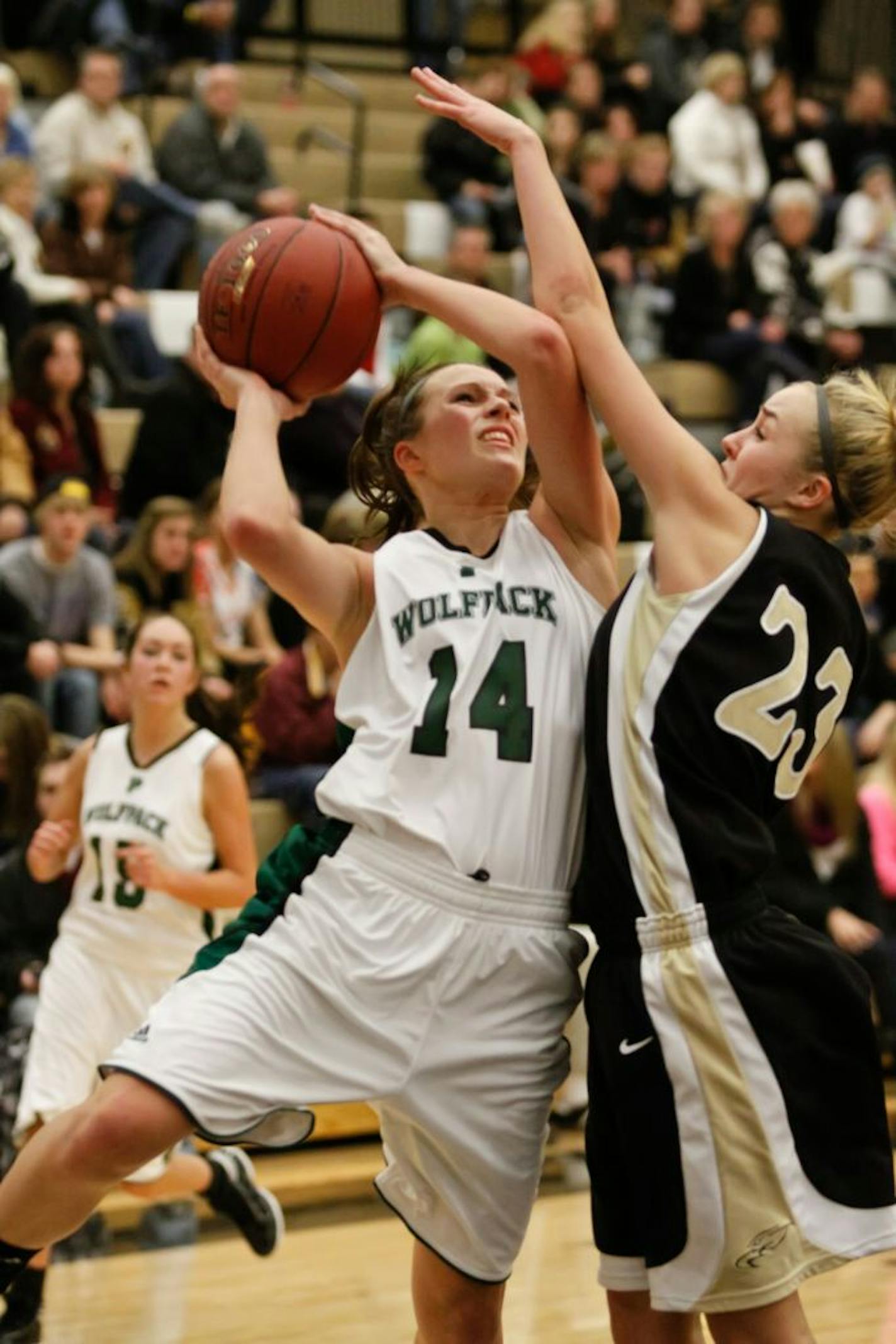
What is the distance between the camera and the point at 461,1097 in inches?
124

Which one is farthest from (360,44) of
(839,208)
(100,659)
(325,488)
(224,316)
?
(224,316)

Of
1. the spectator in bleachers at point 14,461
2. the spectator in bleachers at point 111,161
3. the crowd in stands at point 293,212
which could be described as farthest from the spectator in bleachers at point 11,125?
the spectator in bleachers at point 14,461

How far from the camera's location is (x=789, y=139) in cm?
1244

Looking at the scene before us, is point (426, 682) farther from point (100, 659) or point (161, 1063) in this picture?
point (100, 659)

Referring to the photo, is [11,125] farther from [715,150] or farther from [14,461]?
[715,150]

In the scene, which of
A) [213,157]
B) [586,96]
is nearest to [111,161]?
[213,157]

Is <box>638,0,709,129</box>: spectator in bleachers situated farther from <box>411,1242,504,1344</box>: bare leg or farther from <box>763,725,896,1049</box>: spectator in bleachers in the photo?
<box>411,1242,504,1344</box>: bare leg

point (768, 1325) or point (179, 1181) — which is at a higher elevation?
point (768, 1325)

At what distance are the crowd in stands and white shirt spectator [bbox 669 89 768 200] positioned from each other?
0.02 meters

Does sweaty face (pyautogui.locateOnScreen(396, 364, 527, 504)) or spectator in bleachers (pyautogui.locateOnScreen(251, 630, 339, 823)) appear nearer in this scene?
sweaty face (pyautogui.locateOnScreen(396, 364, 527, 504))

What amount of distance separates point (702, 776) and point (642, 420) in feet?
1.78

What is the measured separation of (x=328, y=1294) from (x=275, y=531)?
2678 millimetres

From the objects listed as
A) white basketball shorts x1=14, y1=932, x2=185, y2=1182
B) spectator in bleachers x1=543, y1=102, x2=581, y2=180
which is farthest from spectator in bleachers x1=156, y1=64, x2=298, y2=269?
white basketball shorts x1=14, y1=932, x2=185, y2=1182

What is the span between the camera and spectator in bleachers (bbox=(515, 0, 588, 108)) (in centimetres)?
1250
